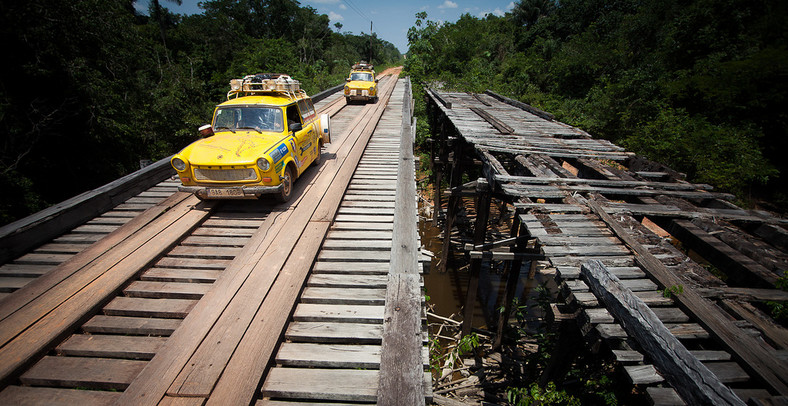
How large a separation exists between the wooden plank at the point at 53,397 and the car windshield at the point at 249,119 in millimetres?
4502

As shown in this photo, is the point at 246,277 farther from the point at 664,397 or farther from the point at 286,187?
the point at 664,397

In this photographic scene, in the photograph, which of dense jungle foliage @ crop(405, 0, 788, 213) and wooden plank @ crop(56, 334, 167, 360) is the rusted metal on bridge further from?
dense jungle foliage @ crop(405, 0, 788, 213)

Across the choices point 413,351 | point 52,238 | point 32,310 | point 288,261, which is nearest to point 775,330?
point 413,351

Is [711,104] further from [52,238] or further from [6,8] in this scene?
[6,8]

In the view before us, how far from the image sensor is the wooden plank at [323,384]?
247 cm

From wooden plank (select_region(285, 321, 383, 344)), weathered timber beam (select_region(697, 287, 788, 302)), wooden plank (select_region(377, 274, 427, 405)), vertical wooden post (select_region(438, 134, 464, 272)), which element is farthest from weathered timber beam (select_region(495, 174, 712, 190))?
vertical wooden post (select_region(438, 134, 464, 272))

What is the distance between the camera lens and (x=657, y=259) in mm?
3475

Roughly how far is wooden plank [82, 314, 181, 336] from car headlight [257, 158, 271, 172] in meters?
2.49

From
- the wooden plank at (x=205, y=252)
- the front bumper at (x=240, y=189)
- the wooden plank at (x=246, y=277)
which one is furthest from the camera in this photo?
the front bumper at (x=240, y=189)

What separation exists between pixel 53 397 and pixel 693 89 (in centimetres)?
2112

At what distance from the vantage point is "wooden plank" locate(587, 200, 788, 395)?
2289mm

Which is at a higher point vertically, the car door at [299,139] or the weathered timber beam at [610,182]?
the car door at [299,139]

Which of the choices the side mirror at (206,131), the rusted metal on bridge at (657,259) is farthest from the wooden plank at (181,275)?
the rusted metal on bridge at (657,259)

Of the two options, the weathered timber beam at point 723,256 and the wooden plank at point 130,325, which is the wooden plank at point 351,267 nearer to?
the wooden plank at point 130,325
